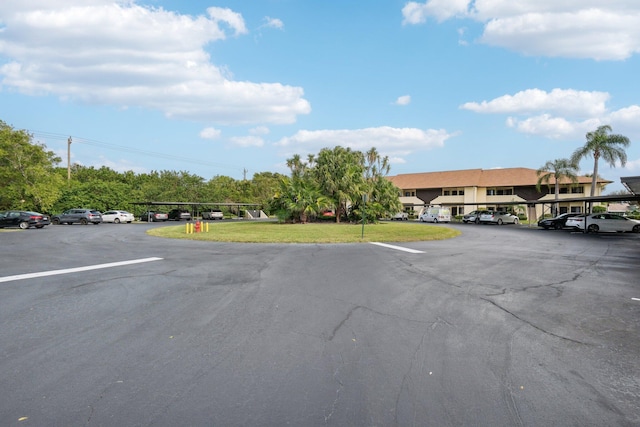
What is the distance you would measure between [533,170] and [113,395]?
64.1 metres

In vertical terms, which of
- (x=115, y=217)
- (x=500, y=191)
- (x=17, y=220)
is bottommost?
(x=115, y=217)

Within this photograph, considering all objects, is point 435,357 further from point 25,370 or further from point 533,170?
point 533,170

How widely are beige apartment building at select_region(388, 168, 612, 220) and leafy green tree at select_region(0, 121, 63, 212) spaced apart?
48465mm

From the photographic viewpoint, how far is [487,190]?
58000 millimetres

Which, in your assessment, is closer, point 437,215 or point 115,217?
point 115,217

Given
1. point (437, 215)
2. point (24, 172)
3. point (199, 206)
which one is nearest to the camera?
point (24, 172)

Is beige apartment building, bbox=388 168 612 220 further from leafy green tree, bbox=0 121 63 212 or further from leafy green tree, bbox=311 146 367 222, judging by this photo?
leafy green tree, bbox=0 121 63 212

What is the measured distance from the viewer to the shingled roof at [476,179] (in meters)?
54.3

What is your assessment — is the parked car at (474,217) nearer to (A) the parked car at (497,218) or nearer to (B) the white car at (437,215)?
(A) the parked car at (497,218)

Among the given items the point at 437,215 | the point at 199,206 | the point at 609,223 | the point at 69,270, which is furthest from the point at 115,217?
the point at 609,223

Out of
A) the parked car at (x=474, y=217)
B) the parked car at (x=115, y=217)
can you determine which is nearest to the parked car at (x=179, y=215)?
the parked car at (x=115, y=217)

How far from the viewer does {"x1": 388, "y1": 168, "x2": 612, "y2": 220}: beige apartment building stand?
5059 cm

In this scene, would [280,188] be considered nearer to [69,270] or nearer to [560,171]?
[69,270]

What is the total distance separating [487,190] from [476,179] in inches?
92.6
